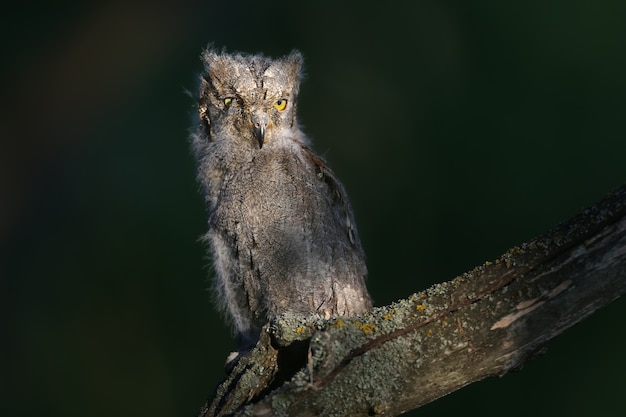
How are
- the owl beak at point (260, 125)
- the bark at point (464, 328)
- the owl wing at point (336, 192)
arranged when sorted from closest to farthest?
the bark at point (464, 328) → the owl beak at point (260, 125) → the owl wing at point (336, 192)

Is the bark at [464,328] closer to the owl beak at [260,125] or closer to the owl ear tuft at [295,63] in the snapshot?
the owl beak at [260,125]

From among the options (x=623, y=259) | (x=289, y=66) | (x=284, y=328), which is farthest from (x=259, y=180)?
(x=623, y=259)

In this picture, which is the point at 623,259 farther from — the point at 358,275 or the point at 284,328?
the point at 358,275

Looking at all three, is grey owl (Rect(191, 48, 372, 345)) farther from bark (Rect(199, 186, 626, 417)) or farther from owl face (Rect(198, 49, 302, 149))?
bark (Rect(199, 186, 626, 417))

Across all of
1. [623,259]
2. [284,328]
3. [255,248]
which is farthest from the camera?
[255,248]

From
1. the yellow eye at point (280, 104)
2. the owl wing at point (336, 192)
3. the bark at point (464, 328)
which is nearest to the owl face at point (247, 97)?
the yellow eye at point (280, 104)

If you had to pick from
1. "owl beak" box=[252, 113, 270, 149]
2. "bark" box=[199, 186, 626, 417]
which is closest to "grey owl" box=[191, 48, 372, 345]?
"owl beak" box=[252, 113, 270, 149]
